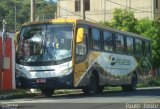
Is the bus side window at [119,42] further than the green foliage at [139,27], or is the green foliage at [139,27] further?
the green foliage at [139,27]

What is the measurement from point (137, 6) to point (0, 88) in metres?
48.3

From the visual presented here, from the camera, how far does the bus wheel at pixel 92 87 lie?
956 inches

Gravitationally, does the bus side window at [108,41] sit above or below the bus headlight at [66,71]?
above

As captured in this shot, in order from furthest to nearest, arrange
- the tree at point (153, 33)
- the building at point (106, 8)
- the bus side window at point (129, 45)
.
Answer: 1. the building at point (106, 8)
2. the tree at point (153, 33)
3. the bus side window at point (129, 45)

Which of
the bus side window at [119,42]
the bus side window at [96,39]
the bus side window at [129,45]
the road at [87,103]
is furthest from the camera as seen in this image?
the bus side window at [129,45]

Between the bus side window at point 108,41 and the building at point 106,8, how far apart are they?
4585 cm

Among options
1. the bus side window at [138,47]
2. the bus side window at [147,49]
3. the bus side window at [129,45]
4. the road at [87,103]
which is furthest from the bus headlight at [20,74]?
the bus side window at [147,49]

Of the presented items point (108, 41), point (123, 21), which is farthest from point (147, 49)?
point (123, 21)

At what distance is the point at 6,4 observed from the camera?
316 ft

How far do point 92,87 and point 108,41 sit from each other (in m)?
3.53

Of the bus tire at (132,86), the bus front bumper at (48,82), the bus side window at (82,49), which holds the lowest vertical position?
the bus tire at (132,86)

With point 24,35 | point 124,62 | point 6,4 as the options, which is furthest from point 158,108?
point 6,4

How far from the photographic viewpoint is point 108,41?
27047 millimetres

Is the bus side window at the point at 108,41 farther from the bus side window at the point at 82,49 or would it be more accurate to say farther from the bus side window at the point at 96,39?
the bus side window at the point at 82,49
